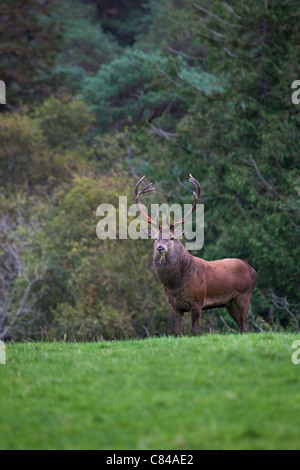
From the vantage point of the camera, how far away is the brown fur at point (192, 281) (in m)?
12.8

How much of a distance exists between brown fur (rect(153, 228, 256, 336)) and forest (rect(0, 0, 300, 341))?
21.6 ft

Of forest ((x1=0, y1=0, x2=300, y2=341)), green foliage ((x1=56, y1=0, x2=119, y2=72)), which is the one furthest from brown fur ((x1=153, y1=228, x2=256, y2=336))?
green foliage ((x1=56, y1=0, x2=119, y2=72))

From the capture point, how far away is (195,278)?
12.9 metres

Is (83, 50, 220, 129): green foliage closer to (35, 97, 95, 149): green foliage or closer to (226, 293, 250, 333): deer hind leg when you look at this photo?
(35, 97, 95, 149): green foliage

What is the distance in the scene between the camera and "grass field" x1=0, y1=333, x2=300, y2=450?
21.2ft

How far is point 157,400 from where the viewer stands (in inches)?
286

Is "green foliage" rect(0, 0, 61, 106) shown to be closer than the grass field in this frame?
No

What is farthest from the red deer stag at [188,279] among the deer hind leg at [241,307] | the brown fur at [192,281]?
the deer hind leg at [241,307]

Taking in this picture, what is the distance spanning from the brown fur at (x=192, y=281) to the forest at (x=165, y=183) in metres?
6.58

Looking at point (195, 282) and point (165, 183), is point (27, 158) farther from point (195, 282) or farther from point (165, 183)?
point (195, 282)

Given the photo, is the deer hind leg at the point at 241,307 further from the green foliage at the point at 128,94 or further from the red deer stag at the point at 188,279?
the green foliage at the point at 128,94

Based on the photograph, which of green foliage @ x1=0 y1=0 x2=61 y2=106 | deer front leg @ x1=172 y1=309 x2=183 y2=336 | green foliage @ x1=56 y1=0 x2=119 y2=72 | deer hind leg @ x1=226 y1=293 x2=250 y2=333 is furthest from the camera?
green foliage @ x1=56 y1=0 x2=119 y2=72

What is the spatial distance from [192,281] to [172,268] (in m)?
0.45

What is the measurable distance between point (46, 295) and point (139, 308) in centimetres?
732
